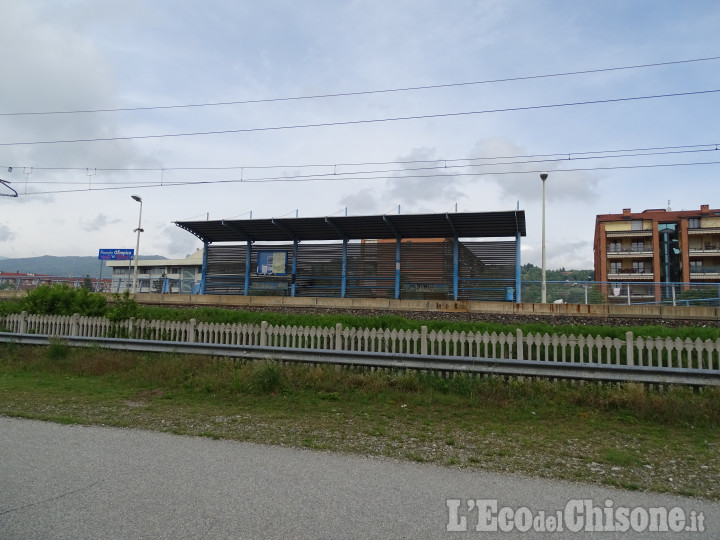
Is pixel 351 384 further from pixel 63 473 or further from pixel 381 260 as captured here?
pixel 381 260

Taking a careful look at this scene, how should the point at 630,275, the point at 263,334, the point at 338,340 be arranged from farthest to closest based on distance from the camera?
the point at 630,275 < the point at 263,334 < the point at 338,340

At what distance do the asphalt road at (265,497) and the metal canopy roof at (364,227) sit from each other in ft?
47.5

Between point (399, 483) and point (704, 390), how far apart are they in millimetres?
6368

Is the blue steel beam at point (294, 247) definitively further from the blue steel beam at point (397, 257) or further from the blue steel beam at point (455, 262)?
the blue steel beam at point (455, 262)

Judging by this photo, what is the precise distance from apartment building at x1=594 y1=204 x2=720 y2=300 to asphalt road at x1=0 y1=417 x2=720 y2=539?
67506 millimetres

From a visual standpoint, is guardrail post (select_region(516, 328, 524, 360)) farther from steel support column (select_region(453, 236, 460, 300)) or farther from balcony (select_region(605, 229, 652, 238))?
balcony (select_region(605, 229, 652, 238))

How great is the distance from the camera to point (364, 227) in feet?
67.2

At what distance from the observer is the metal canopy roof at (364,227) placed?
61.7 ft

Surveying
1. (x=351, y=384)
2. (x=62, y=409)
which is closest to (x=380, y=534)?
(x=351, y=384)

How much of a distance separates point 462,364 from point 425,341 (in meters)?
1.00

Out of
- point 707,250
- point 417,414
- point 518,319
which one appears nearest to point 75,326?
point 417,414

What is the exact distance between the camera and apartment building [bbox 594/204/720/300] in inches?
2399

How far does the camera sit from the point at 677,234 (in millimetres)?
64375

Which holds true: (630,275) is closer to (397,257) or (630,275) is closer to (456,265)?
(456,265)
